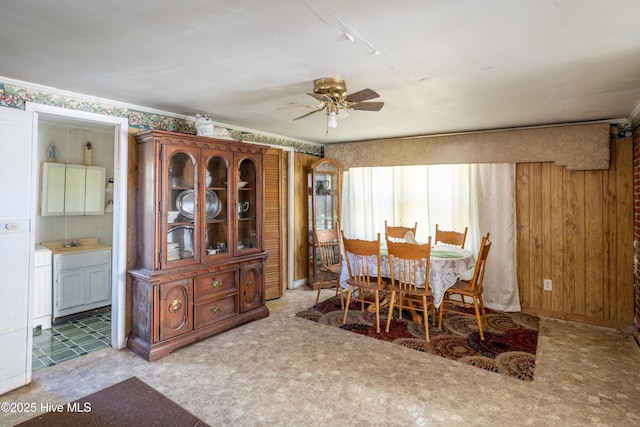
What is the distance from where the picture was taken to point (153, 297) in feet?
9.28

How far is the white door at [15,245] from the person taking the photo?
233 centimetres

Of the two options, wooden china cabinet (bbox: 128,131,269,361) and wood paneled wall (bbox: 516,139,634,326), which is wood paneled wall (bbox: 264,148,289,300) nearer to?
wooden china cabinet (bbox: 128,131,269,361)

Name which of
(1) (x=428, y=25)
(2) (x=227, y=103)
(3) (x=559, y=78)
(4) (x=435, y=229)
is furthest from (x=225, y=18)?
(4) (x=435, y=229)

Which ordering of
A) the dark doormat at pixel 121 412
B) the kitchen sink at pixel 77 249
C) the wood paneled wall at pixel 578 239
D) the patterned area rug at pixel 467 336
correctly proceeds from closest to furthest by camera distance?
the dark doormat at pixel 121 412 → the patterned area rug at pixel 467 336 → the wood paneled wall at pixel 578 239 → the kitchen sink at pixel 77 249

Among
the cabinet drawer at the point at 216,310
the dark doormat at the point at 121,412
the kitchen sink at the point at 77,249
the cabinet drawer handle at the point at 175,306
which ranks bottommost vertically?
the dark doormat at the point at 121,412

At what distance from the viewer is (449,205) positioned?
4.45 metres

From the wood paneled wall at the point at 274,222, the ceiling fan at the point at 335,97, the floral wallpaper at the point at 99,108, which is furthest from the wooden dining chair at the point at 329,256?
the ceiling fan at the point at 335,97

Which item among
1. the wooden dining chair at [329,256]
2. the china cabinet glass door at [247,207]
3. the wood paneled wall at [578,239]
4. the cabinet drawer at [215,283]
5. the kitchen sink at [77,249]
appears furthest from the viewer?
the wooden dining chair at [329,256]

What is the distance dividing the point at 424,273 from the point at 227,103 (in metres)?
2.49

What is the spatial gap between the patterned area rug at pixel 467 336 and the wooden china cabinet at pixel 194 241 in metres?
0.99

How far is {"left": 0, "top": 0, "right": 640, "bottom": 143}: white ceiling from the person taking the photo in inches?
58.2

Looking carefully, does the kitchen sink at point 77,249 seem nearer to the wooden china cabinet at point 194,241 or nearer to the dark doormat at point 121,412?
the wooden china cabinet at point 194,241

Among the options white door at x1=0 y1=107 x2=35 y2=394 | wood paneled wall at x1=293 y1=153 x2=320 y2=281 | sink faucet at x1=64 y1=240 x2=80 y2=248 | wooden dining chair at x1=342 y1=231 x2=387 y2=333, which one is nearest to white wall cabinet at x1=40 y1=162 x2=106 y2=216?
sink faucet at x1=64 y1=240 x2=80 y2=248

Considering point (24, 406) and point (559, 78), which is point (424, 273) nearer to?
point (559, 78)
